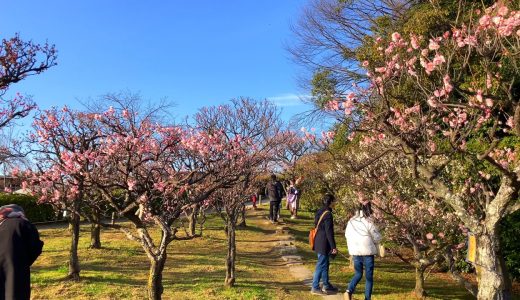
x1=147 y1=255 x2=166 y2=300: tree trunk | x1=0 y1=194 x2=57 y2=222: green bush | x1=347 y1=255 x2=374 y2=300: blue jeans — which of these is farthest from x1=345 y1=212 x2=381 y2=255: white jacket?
x1=0 y1=194 x2=57 y2=222: green bush

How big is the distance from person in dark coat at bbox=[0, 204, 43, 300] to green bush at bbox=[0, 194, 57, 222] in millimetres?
13860

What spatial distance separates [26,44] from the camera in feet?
26.1

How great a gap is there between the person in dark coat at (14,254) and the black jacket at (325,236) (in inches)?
165

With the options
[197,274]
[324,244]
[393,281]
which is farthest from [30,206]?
[393,281]

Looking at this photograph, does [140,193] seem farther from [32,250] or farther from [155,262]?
[32,250]

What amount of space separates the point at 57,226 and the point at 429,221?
14.4 metres

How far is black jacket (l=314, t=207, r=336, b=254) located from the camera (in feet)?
21.6

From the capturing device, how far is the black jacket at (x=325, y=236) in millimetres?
6598

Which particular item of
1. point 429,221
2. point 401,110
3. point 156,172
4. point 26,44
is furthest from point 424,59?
point 26,44

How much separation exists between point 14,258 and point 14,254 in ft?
0.12

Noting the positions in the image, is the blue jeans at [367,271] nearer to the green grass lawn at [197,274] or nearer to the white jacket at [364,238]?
the white jacket at [364,238]

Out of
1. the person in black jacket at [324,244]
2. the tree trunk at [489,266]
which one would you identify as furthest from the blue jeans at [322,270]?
the tree trunk at [489,266]

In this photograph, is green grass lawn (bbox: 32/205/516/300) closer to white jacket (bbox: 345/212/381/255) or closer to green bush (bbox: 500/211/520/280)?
green bush (bbox: 500/211/520/280)

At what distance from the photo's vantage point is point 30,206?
1664cm
